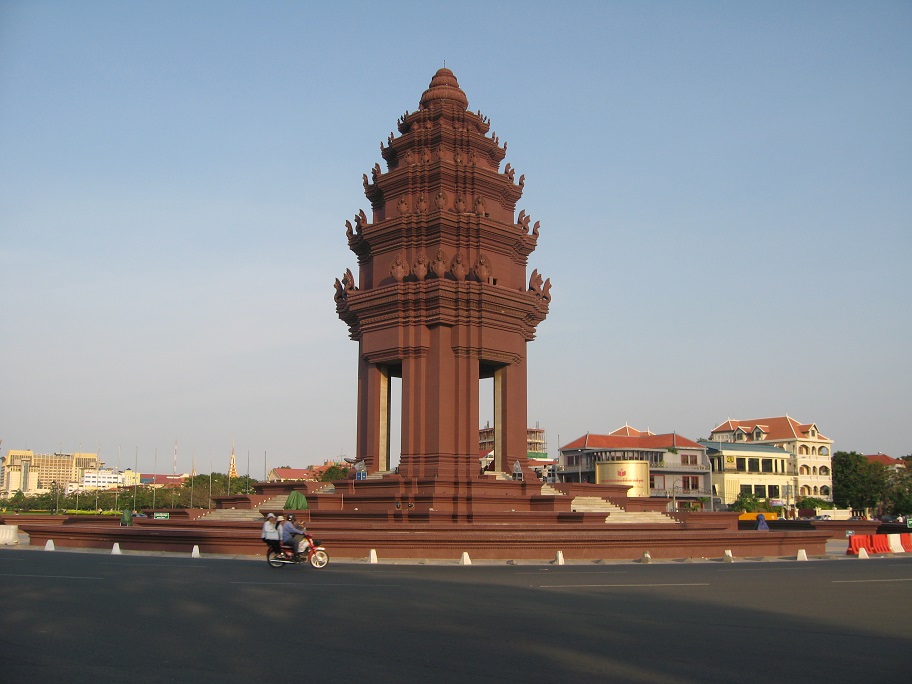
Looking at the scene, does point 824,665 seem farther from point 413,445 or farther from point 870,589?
point 413,445

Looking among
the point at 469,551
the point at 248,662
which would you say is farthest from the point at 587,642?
the point at 469,551

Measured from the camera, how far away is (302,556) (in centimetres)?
2320

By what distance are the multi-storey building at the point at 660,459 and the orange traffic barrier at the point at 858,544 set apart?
237 ft

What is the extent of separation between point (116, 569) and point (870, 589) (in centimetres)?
1635

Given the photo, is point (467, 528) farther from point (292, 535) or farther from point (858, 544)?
point (858, 544)

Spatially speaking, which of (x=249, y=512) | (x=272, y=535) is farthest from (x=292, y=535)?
(x=249, y=512)

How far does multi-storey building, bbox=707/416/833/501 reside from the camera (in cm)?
11419

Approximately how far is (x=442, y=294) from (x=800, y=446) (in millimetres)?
91706

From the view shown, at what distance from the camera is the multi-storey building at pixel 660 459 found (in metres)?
108

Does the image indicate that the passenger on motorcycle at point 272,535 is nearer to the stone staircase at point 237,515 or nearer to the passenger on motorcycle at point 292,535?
the passenger on motorcycle at point 292,535

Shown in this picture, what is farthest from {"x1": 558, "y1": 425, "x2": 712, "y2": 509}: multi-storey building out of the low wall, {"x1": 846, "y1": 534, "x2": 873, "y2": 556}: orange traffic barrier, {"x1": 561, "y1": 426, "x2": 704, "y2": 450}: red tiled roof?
the low wall

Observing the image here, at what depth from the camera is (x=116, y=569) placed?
21531 millimetres

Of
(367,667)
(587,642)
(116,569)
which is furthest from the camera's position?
(116,569)

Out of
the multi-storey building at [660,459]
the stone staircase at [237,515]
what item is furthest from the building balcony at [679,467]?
the stone staircase at [237,515]
